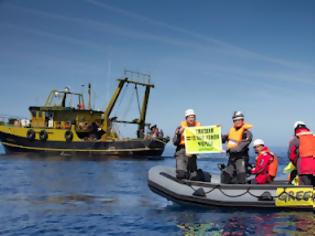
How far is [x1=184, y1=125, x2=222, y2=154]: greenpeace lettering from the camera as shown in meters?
11.1

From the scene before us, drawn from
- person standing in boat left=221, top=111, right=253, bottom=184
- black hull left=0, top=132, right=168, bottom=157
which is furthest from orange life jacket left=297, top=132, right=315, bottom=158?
black hull left=0, top=132, right=168, bottom=157

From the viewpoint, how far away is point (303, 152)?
1042cm

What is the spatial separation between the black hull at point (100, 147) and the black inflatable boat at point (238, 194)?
82.0ft

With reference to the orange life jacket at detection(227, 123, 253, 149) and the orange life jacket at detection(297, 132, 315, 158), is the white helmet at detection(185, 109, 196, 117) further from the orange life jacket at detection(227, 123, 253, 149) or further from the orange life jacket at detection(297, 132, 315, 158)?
the orange life jacket at detection(297, 132, 315, 158)

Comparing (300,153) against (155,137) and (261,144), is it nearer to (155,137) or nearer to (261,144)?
(261,144)

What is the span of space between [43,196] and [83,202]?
7.00ft

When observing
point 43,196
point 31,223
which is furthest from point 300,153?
point 43,196

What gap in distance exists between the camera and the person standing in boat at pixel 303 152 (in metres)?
10.3

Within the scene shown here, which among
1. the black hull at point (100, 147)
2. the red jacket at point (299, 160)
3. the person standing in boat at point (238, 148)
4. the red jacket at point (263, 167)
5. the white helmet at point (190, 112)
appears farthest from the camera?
the black hull at point (100, 147)

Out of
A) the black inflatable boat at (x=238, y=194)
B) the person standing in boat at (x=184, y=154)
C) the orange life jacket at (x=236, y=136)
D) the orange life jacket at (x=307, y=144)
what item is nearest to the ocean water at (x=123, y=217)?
the black inflatable boat at (x=238, y=194)

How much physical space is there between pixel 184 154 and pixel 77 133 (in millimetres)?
28637

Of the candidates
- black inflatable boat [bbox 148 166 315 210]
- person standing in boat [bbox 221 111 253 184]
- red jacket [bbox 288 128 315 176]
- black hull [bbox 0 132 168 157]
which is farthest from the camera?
black hull [bbox 0 132 168 157]

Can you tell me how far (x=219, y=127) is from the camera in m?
11.1

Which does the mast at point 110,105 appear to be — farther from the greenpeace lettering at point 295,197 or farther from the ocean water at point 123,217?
the greenpeace lettering at point 295,197
